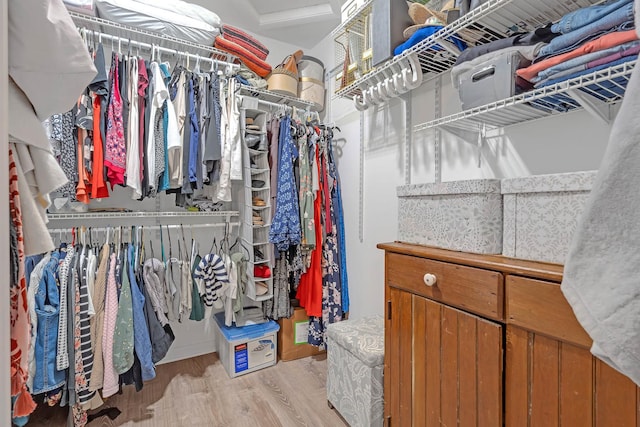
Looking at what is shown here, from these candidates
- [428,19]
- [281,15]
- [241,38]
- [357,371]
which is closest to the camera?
[428,19]

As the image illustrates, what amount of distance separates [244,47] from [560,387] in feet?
8.10

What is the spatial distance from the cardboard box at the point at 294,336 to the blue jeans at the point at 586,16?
2086 millimetres

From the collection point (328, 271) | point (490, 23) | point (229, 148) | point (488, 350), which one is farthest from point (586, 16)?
point (328, 271)

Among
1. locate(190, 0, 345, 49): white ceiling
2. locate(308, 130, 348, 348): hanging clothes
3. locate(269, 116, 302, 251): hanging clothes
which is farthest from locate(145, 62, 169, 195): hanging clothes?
locate(308, 130, 348, 348): hanging clothes

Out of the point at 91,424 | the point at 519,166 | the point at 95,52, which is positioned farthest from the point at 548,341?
the point at 95,52

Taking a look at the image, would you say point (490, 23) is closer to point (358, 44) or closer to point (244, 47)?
point (358, 44)

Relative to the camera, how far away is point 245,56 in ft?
7.27

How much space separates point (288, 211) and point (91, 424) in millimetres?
1558

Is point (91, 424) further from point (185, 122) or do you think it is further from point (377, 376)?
point (185, 122)

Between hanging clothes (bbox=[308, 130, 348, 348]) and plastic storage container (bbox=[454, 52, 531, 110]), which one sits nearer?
plastic storage container (bbox=[454, 52, 531, 110])

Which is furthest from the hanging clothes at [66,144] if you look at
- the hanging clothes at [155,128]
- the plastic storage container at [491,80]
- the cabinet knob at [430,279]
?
the plastic storage container at [491,80]

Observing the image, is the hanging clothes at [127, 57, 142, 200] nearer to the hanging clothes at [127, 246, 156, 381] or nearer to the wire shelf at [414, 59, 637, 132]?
the hanging clothes at [127, 246, 156, 381]

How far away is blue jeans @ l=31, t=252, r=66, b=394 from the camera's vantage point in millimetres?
1426

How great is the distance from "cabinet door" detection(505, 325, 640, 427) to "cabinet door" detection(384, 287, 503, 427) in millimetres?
43
